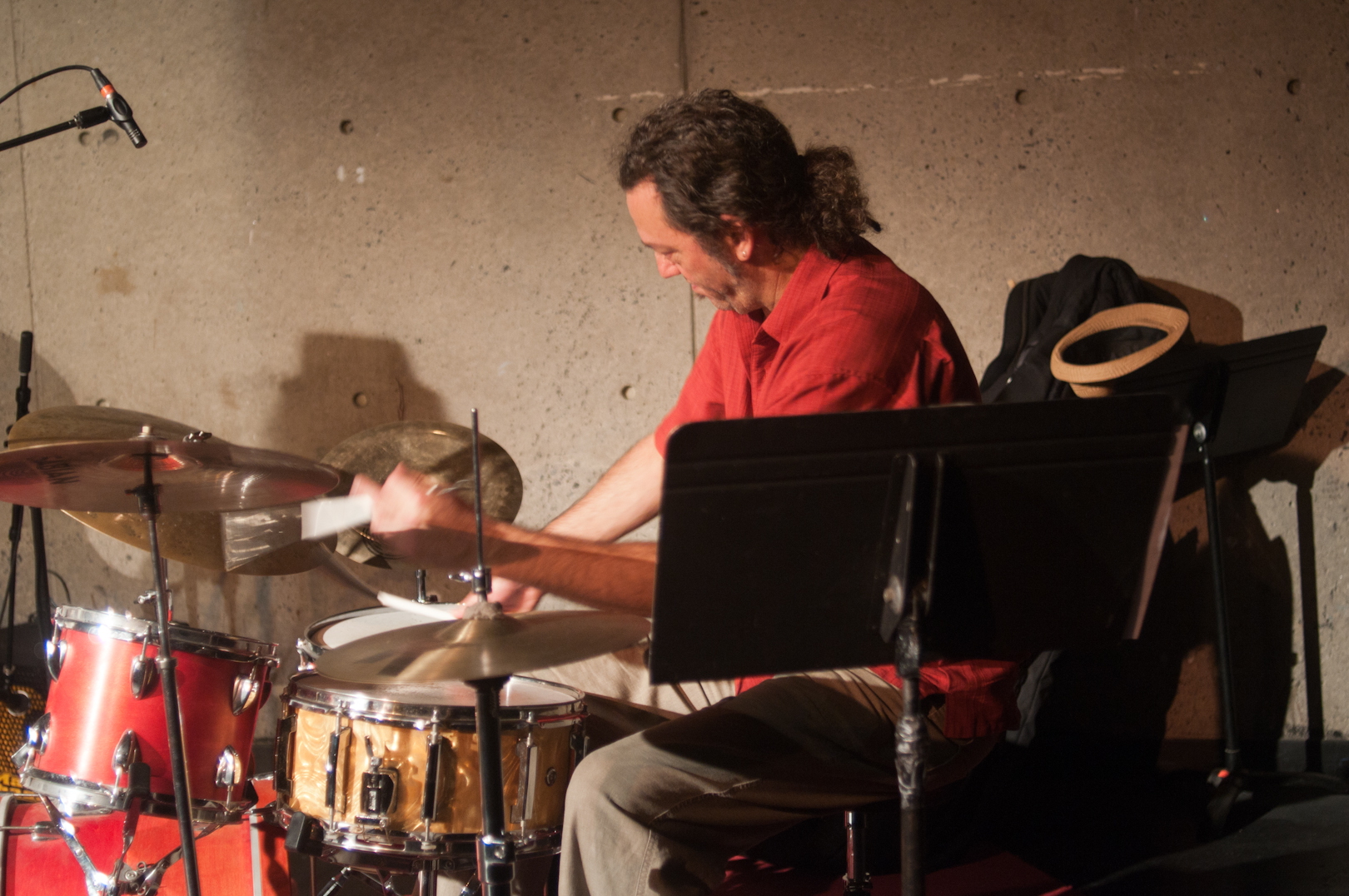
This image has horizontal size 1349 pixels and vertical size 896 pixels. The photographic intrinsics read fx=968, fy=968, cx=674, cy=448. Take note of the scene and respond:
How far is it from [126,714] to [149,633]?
0.55 feet

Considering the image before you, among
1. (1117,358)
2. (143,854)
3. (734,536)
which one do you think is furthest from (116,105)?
(1117,358)

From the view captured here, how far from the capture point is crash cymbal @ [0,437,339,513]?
161 centimetres

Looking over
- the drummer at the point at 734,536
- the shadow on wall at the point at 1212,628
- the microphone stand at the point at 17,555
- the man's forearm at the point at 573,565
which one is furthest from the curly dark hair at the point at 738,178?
the microphone stand at the point at 17,555

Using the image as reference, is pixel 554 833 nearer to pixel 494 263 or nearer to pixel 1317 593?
pixel 494 263

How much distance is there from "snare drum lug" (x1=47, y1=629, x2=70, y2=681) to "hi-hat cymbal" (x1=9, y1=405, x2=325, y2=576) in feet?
0.76

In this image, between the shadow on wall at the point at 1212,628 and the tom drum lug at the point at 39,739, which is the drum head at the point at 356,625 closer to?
the tom drum lug at the point at 39,739

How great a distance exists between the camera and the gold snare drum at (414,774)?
165 centimetres

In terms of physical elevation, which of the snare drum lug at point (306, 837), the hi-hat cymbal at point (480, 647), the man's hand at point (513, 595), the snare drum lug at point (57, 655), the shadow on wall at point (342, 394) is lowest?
the snare drum lug at point (306, 837)

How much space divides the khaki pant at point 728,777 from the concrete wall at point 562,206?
165 cm

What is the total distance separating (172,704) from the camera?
1.72 meters

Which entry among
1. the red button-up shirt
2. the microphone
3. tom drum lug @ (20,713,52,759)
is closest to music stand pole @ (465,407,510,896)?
the red button-up shirt

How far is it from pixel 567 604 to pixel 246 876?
130 cm

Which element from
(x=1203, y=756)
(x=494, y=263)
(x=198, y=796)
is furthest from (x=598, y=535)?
(x=1203, y=756)

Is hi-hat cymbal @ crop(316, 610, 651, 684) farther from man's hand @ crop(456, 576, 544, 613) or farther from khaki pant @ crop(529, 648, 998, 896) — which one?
man's hand @ crop(456, 576, 544, 613)
